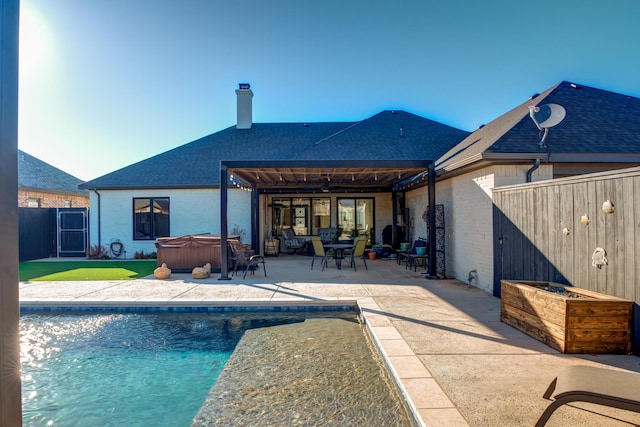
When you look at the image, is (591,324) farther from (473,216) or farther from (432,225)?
(432,225)

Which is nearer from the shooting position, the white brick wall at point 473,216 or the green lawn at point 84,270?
the white brick wall at point 473,216

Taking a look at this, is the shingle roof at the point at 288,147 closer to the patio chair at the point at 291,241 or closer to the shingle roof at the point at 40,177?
the patio chair at the point at 291,241

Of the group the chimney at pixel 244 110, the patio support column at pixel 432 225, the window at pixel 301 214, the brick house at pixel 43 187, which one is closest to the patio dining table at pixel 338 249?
the patio support column at pixel 432 225

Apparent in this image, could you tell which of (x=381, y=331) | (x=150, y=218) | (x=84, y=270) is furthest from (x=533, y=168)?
(x=150, y=218)

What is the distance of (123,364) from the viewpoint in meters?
4.13

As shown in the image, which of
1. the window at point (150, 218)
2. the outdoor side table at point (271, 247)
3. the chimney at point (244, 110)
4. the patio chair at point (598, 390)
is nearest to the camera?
the patio chair at point (598, 390)

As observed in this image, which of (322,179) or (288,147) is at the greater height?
(288,147)

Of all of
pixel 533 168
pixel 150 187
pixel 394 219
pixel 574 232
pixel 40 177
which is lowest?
pixel 574 232

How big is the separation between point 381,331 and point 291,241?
391 inches

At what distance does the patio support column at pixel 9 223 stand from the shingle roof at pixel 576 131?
624 cm

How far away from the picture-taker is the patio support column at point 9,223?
3.95 ft

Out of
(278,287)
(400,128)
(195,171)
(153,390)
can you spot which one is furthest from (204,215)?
(153,390)

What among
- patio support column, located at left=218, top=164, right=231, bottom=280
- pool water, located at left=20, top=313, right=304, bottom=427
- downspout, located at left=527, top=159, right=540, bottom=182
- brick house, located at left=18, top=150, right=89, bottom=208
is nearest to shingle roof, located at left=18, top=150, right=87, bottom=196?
brick house, located at left=18, top=150, right=89, bottom=208

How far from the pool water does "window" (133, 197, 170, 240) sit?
733 cm
